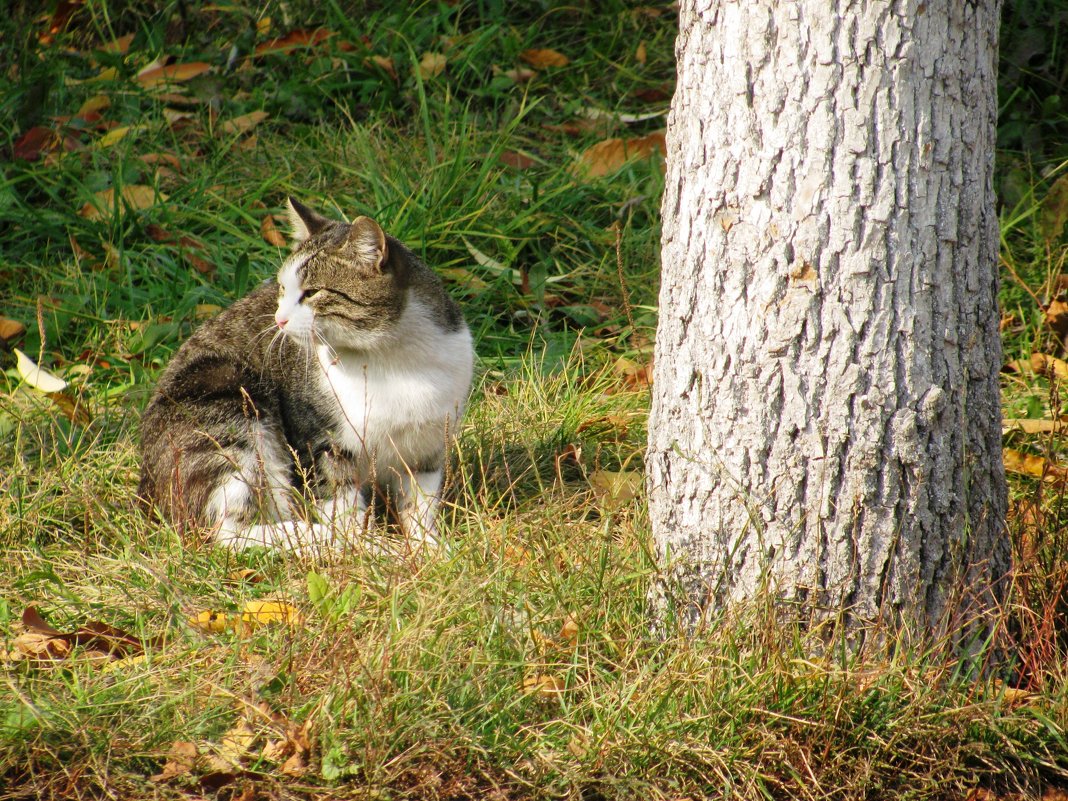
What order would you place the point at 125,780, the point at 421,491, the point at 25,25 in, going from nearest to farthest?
the point at 125,780
the point at 421,491
the point at 25,25

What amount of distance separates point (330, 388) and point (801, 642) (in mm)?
1677

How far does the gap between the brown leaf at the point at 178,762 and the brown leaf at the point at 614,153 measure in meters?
3.50

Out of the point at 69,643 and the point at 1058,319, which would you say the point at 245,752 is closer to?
the point at 69,643

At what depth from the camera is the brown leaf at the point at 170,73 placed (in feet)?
19.2

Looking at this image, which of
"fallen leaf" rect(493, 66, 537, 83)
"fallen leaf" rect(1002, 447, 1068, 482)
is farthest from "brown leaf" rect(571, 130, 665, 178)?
"fallen leaf" rect(1002, 447, 1068, 482)

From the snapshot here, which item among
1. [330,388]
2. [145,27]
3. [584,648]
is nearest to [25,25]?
[145,27]

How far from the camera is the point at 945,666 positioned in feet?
7.62

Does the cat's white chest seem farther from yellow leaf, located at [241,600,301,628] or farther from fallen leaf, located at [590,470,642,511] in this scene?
yellow leaf, located at [241,600,301,628]

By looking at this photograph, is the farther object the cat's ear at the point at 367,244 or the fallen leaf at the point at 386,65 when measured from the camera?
the fallen leaf at the point at 386,65

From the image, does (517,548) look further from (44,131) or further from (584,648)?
(44,131)

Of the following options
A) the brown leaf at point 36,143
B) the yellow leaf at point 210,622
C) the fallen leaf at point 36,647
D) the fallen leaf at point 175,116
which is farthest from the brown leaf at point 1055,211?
the brown leaf at point 36,143

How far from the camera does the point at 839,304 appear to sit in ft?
7.68

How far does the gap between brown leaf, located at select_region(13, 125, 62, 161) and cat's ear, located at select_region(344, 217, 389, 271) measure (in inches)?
106

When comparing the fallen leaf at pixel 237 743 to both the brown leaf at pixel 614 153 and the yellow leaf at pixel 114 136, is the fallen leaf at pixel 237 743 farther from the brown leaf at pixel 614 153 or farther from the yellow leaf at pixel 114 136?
the yellow leaf at pixel 114 136
